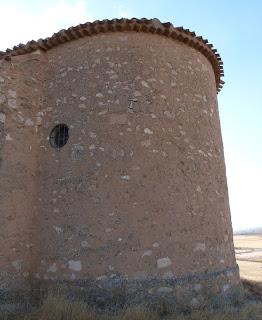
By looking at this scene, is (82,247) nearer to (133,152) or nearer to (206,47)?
(133,152)

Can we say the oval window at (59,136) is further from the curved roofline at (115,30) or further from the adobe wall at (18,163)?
the curved roofline at (115,30)

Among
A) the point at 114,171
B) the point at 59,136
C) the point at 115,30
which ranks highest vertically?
the point at 115,30

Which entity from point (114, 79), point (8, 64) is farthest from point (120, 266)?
point (8, 64)

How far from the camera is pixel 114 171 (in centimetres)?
692

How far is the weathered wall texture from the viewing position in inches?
263

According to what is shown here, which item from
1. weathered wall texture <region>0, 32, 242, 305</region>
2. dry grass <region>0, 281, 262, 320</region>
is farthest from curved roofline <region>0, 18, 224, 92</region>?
dry grass <region>0, 281, 262, 320</region>

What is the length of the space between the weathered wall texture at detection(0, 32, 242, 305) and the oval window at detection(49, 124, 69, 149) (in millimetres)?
136

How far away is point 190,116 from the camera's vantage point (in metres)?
7.78

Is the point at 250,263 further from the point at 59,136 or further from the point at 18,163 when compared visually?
the point at 18,163

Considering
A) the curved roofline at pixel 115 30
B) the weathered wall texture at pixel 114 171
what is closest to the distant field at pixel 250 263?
the weathered wall texture at pixel 114 171

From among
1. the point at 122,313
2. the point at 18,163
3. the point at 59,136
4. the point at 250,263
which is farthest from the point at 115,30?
the point at 250,263

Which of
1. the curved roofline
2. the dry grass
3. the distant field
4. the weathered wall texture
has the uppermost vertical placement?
the curved roofline

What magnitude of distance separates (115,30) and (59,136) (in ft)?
8.24

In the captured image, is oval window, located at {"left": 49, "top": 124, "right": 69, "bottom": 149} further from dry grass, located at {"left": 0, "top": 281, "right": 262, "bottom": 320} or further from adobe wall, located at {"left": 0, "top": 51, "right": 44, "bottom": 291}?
dry grass, located at {"left": 0, "top": 281, "right": 262, "bottom": 320}
